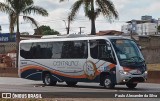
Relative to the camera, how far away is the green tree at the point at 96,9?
38688mm

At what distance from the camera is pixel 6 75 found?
151ft

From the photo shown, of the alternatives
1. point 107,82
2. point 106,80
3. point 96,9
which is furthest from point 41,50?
point 96,9

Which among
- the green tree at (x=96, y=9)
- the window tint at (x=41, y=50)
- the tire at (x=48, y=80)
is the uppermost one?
the green tree at (x=96, y=9)

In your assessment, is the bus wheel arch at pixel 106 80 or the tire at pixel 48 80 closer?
the bus wheel arch at pixel 106 80

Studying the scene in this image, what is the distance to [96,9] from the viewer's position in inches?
1554

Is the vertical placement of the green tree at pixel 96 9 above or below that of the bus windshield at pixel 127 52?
above

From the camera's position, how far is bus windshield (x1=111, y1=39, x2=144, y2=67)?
22594 mm

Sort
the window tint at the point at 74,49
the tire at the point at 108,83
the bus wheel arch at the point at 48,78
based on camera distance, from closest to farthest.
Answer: the tire at the point at 108,83
the window tint at the point at 74,49
the bus wheel arch at the point at 48,78

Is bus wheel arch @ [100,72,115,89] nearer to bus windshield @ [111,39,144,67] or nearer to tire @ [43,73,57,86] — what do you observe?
bus windshield @ [111,39,144,67]

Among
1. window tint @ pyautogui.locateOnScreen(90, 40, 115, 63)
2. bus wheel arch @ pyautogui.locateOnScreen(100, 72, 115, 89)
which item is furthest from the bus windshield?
bus wheel arch @ pyautogui.locateOnScreen(100, 72, 115, 89)

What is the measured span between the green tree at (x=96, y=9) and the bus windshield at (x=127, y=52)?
15.2m

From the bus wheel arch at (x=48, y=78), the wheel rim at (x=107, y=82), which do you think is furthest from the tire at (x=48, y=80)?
the wheel rim at (x=107, y=82)

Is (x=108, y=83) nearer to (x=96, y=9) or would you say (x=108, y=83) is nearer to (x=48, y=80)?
(x=48, y=80)

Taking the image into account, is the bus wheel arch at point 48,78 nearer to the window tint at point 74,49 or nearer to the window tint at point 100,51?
the window tint at point 74,49
